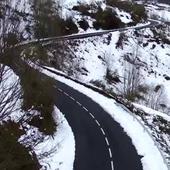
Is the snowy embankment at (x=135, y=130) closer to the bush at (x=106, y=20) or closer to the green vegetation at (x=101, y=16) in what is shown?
the bush at (x=106, y=20)

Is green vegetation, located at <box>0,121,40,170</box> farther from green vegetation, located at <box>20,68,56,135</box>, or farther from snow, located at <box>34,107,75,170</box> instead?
green vegetation, located at <box>20,68,56,135</box>

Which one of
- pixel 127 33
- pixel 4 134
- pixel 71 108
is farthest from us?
pixel 127 33

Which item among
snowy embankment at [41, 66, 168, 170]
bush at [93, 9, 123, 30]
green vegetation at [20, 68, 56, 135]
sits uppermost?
green vegetation at [20, 68, 56, 135]

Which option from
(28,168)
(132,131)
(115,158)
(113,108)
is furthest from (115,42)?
(28,168)

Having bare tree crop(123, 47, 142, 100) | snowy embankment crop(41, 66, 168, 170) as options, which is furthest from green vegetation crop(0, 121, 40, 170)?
bare tree crop(123, 47, 142, 100)

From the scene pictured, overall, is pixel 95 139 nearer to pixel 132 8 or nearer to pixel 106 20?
Result: pixel 106 20

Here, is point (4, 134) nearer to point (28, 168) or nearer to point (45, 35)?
point (28, 168)
